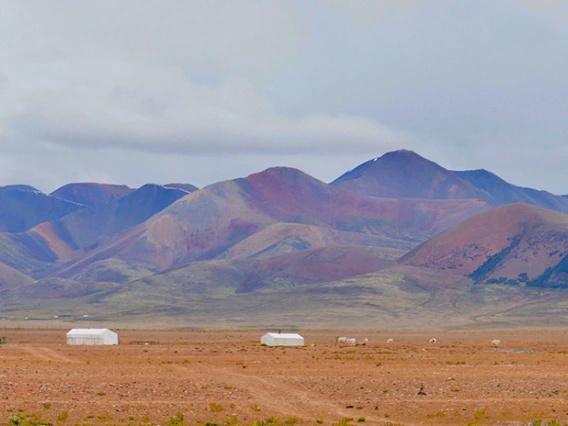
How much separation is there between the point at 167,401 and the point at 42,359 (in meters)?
29.4

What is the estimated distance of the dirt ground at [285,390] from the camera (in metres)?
37.2

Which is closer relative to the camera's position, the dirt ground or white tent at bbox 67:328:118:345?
the dirt ground

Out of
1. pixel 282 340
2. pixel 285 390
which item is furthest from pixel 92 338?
pixel 285 390

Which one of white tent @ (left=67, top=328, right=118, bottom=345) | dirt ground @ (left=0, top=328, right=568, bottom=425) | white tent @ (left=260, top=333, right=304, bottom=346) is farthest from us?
white tent @ (left=67, top=328, right=118, bottom=345)

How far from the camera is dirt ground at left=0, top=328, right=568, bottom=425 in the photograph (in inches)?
1464

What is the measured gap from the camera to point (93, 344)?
9175 cm

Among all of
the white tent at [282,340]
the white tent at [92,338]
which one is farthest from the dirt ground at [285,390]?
the white tent at [92,338]

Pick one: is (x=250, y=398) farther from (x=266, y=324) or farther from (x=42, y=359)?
(x=266, y=324)

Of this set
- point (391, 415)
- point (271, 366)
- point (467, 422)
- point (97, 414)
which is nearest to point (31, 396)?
point (97, 414)

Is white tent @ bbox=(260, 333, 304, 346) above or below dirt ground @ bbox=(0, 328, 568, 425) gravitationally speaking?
below

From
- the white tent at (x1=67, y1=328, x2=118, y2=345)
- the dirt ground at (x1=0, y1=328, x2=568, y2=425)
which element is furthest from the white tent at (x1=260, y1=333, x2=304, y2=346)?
the dirt ground at (x1=0, y1=328, x2=568, y2=425)

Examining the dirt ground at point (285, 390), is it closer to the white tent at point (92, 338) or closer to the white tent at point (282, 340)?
the white tent at point (282, 340)

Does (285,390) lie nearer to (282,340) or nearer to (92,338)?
(282,340)

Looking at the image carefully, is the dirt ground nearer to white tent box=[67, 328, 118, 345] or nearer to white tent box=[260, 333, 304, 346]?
white tent box=[260, 333, 304, 346]
